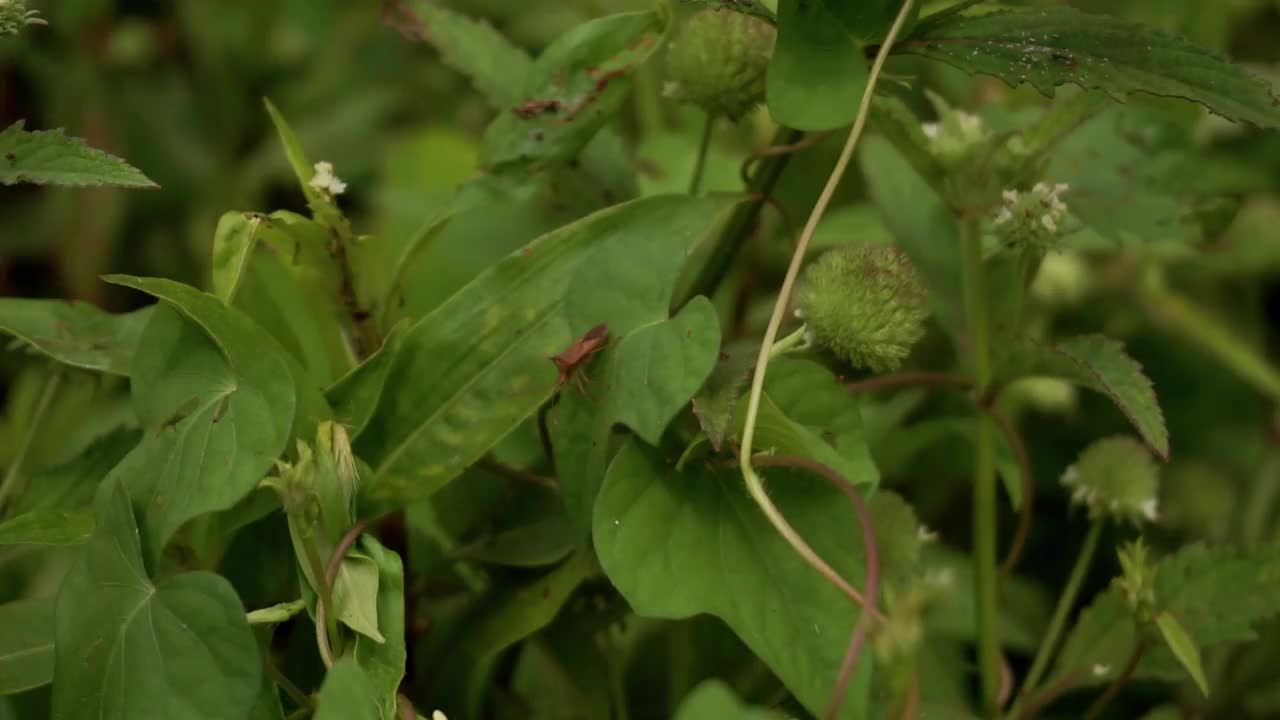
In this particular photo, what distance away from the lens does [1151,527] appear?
46.1 inches

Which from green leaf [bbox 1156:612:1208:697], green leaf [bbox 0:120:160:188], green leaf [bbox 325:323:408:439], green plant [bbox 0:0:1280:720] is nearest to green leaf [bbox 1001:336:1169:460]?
green plant [bbox 0:0:1280:720]

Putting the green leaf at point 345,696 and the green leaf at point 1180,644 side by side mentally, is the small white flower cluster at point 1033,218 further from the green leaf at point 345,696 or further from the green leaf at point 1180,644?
the green leaf at point 345,696

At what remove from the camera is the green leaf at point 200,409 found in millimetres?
599

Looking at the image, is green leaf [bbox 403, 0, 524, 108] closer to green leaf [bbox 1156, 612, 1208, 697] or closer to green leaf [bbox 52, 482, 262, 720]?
green leaf [bbox 52, 482, 262, 720]

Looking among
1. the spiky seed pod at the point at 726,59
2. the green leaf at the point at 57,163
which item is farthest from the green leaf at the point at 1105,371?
the green leaf at the point at 57,163

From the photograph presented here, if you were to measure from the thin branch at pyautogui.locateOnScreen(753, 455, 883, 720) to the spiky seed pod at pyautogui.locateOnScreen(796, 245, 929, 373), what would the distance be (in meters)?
0.06

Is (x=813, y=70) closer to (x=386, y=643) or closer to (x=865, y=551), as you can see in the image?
(x=865, y=551)

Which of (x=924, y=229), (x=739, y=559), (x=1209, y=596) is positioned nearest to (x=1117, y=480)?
(x=1209, y=596)

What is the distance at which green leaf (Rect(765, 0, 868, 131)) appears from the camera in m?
0.65

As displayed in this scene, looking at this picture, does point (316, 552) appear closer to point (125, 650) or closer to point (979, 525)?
point (125, 650)

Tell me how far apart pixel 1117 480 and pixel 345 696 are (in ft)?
1.64

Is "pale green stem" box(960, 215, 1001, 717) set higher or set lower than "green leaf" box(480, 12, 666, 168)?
lower

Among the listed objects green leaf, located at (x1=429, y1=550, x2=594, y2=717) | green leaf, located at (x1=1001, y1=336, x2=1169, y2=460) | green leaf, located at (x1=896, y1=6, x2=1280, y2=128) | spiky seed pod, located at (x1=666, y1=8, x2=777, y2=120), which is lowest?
green leaf, located at (x1=429, y1=550, x2=594, y2=717)

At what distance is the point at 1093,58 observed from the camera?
0.63 metres
